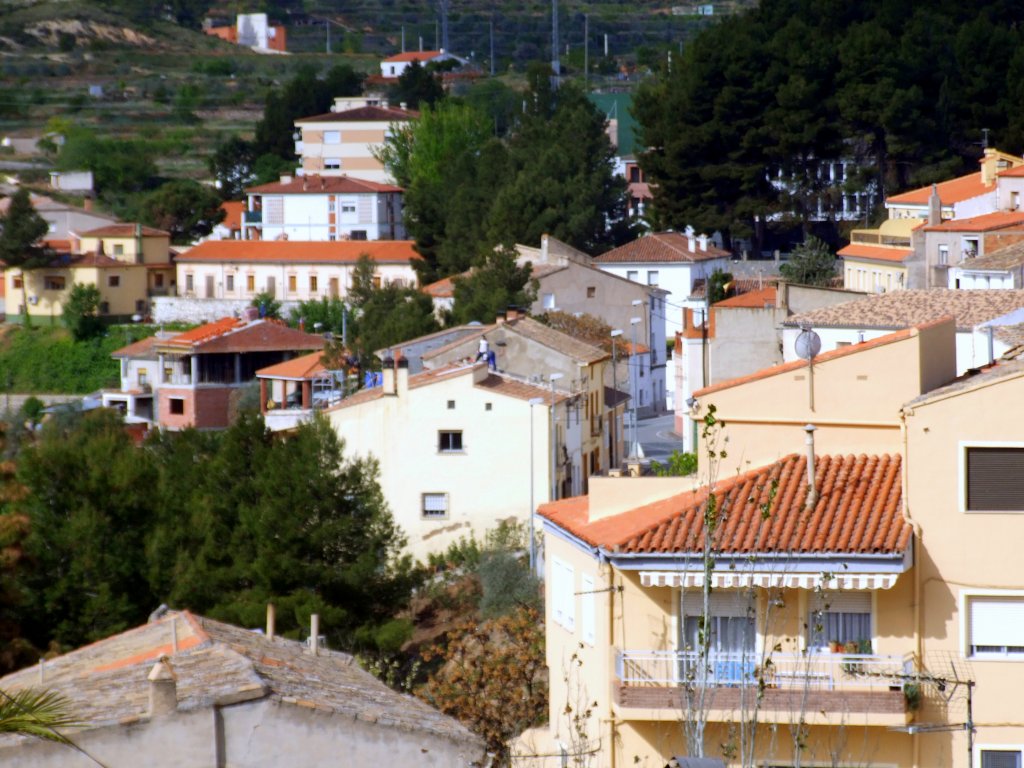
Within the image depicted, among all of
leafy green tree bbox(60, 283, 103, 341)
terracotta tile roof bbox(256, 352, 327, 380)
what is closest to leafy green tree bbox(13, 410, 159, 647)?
terracotta tile roof bbox(256, 352, 327, 380)

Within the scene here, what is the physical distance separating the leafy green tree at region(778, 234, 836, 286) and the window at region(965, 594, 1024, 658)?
111ft

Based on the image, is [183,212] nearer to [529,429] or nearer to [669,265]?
[669,265]

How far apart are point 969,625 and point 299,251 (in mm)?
54190

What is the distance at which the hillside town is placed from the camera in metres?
12.0

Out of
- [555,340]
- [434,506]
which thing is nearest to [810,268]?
[555,340]

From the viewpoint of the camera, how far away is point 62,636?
24328mm

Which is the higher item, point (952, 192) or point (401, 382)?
point (952, 192)

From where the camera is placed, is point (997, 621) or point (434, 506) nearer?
point (997, 621)

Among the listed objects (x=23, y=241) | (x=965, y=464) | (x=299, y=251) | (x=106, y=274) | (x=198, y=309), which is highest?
(x=965, y=464)

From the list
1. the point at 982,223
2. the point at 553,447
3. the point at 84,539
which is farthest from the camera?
the point at 982,223

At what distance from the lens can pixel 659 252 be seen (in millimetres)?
54406

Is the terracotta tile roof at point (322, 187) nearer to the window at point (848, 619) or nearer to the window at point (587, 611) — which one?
the window at point (587, 611)

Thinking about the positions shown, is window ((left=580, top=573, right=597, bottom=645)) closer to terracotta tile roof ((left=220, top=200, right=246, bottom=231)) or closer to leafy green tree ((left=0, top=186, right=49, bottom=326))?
leafy green tree ((left=0, top=186, right=49, bottom=326))

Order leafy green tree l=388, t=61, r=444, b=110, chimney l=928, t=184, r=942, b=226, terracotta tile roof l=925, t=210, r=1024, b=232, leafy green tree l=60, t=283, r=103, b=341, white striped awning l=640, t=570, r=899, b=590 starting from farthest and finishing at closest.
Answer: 1. leafy green tree l=388, t=61, r=444, b=110
2. leafy green tree l=60, t=283, r=103, b=341
3. chimney l=928, t=184, r=942, b=226
4. terracotta tile roof l=925, t=210, r=1024, b=232
5. white striped awning l=640, t=570, r=899, b=590
